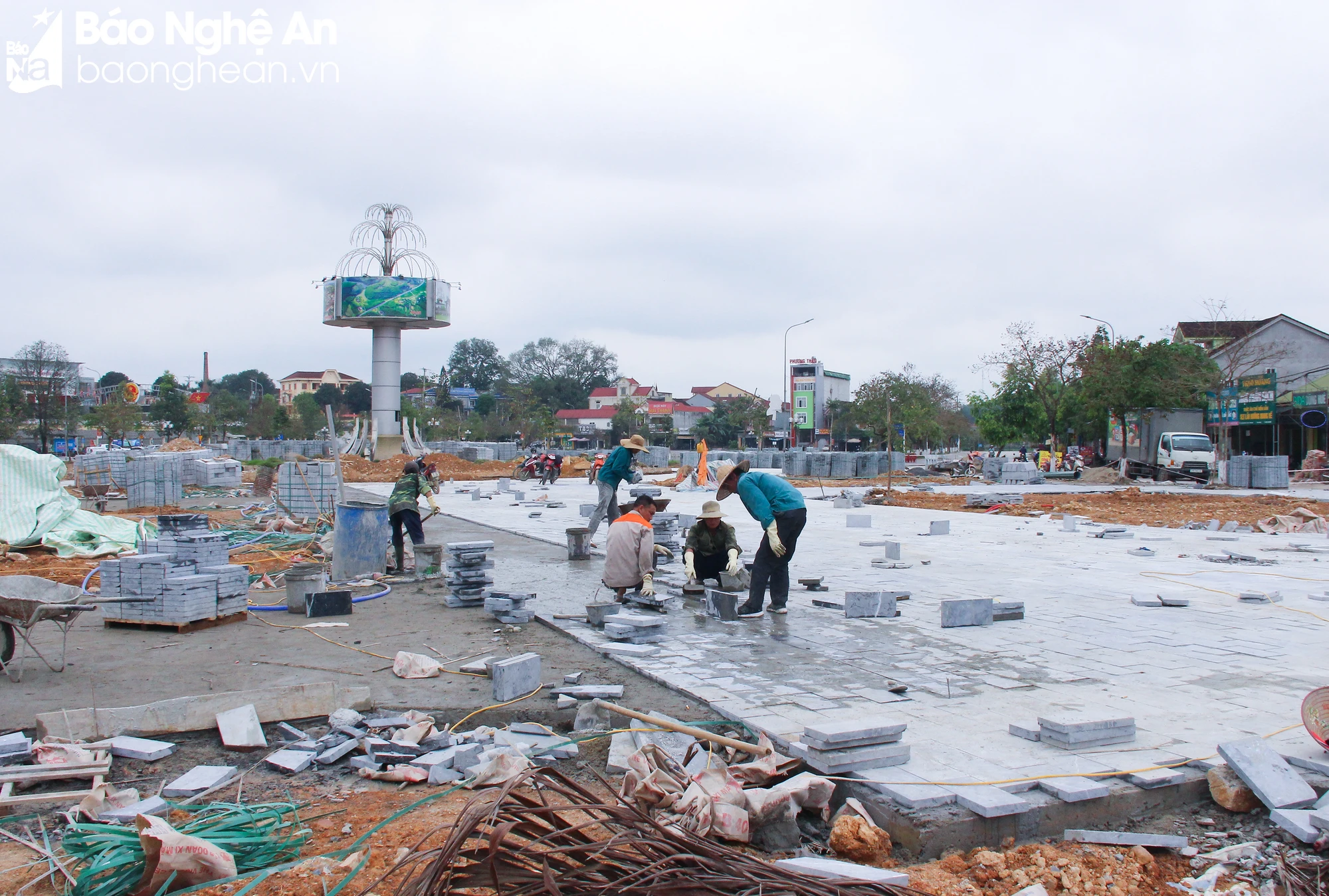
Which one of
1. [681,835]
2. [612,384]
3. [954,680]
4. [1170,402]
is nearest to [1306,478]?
[1170,402]

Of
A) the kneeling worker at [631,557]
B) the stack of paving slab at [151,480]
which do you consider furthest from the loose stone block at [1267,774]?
the stack of paving slab at [151,480]

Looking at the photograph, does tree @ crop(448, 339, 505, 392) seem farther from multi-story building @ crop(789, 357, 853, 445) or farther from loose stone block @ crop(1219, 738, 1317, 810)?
loose stone block @ crop(1219, 738, 1317, 810)

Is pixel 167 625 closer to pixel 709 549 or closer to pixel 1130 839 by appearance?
pixel 709 549

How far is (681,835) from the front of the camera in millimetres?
2988

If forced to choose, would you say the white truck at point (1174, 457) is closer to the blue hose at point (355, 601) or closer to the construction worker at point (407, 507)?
the construction worker at point (407, 507)

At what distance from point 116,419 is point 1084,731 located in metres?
55.8

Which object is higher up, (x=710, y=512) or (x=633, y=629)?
(x=710, y=512)

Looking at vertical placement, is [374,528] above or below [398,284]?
below

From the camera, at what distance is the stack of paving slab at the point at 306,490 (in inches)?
703

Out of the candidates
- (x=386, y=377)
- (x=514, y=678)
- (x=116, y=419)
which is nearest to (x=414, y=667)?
(x=514, y=678)

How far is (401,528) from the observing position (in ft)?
35.8

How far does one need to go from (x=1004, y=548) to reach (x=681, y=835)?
36.4ft

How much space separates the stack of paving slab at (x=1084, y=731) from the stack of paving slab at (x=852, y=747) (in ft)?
2.62

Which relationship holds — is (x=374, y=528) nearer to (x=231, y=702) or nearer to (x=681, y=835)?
(x=231, y=702)
